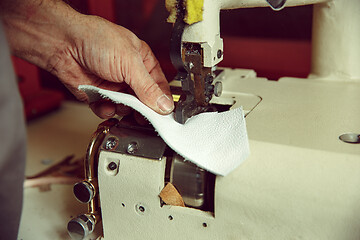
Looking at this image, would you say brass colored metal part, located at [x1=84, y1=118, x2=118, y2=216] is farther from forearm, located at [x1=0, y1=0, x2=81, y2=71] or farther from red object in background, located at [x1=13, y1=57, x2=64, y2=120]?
red object in background, located at [x1=13, y1=57, x2=64, y2=120]

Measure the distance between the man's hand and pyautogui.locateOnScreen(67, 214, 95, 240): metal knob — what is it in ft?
0.95

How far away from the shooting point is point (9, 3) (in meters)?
A: 1.01

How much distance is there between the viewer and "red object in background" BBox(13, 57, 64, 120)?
5.93 ft

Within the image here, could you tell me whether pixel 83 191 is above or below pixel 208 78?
below

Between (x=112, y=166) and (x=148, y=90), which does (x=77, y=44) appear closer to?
(x=148, y=90)

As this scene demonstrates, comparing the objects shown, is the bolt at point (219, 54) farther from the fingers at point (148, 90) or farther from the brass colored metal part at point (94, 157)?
the brass colored metal part at point (94, 157)

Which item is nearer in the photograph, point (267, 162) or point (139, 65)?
point (267, 162)

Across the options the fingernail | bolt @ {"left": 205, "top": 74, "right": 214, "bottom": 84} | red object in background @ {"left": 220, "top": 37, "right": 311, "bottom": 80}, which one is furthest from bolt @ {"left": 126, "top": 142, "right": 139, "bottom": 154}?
red object in background @ {"left": 220, "top": 37, "right": 311, "bottom": 80}

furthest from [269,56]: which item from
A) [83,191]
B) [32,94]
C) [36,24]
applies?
[83,191]

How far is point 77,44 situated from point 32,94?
0.94 meters

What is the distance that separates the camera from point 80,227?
90 cm

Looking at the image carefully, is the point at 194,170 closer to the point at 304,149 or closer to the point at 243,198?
the point at 243,198

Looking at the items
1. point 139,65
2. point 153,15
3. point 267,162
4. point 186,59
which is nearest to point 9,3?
point 139,65

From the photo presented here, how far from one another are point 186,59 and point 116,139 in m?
0.24
